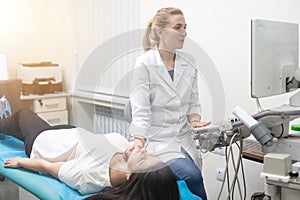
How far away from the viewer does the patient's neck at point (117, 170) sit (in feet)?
5.82

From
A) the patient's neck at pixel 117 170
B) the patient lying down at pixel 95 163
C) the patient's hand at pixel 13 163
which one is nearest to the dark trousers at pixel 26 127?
the patient lying down at pixel 95 163

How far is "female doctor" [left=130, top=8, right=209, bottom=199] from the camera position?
69.1 inches

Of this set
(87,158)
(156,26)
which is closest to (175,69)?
(156,26)

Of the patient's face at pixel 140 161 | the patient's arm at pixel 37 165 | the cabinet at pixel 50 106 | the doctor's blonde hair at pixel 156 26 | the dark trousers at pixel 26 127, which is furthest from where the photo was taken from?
the cabinet at pixel 50 106

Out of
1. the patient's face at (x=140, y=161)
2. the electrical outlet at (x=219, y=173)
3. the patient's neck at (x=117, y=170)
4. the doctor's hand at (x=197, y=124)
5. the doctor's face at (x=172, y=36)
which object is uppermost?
the doctor's face at (x=172, y=36)

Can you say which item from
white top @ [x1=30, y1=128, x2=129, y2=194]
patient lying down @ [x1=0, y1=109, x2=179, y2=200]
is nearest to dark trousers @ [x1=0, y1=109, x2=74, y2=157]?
patient lying down @ [x1=0, y1=109, x2=179, y2=200]

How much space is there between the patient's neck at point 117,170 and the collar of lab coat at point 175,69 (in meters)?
0.44

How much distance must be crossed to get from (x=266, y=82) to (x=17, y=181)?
4.84ft

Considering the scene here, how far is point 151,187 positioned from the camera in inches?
62.4

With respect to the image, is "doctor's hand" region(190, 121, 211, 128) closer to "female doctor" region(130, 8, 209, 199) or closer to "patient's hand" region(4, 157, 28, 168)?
"female doctor" region(130, 8, 209, 199)

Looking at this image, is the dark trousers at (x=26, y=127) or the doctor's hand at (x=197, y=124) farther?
the dark trousers at (x=26, y=127)

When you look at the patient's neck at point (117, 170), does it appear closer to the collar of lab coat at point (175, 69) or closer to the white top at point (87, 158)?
the white top at point (87, 158)

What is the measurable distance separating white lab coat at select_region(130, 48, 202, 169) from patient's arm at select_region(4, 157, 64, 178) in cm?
53

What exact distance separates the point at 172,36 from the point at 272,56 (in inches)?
20.6
